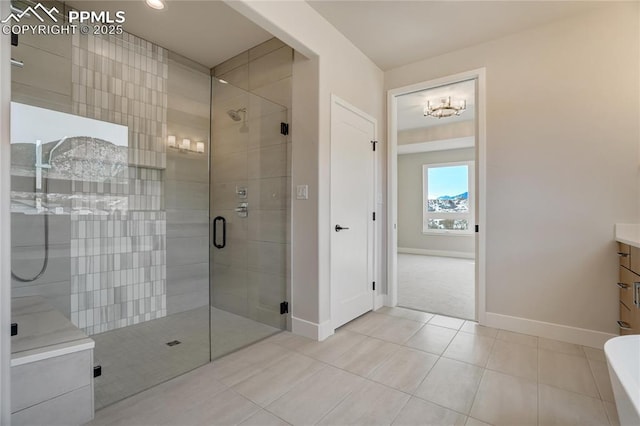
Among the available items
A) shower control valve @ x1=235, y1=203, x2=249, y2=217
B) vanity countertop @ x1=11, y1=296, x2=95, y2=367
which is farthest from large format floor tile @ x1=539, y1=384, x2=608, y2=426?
shower control valve @ x1=235, y1=203, x2=249, y2=217

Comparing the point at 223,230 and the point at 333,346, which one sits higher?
the point at 223,230

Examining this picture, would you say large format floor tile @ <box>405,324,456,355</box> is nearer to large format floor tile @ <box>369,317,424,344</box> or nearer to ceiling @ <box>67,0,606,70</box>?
large format floor tile @ <box>369,317,424,344</box>

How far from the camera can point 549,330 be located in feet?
8.57

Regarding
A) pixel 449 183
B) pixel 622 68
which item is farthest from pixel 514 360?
pixel 449 183

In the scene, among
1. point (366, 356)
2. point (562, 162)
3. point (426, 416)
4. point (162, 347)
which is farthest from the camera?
point (562, 162)

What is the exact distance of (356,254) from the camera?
310cm

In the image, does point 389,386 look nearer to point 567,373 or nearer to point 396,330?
point 396,330

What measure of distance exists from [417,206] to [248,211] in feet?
19.1

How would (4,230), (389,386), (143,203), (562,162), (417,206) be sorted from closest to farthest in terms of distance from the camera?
1. (4,230)
2. (389,386)
3. (562,162)
4. (143,203)
5. (417,206)

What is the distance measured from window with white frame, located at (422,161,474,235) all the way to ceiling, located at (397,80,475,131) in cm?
156

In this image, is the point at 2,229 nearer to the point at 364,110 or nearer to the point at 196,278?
the point at 196,278

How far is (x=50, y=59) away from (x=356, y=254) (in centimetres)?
314

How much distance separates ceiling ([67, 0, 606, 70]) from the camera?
2.43 meters

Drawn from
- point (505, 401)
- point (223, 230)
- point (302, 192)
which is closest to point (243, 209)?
point (223, 230)
